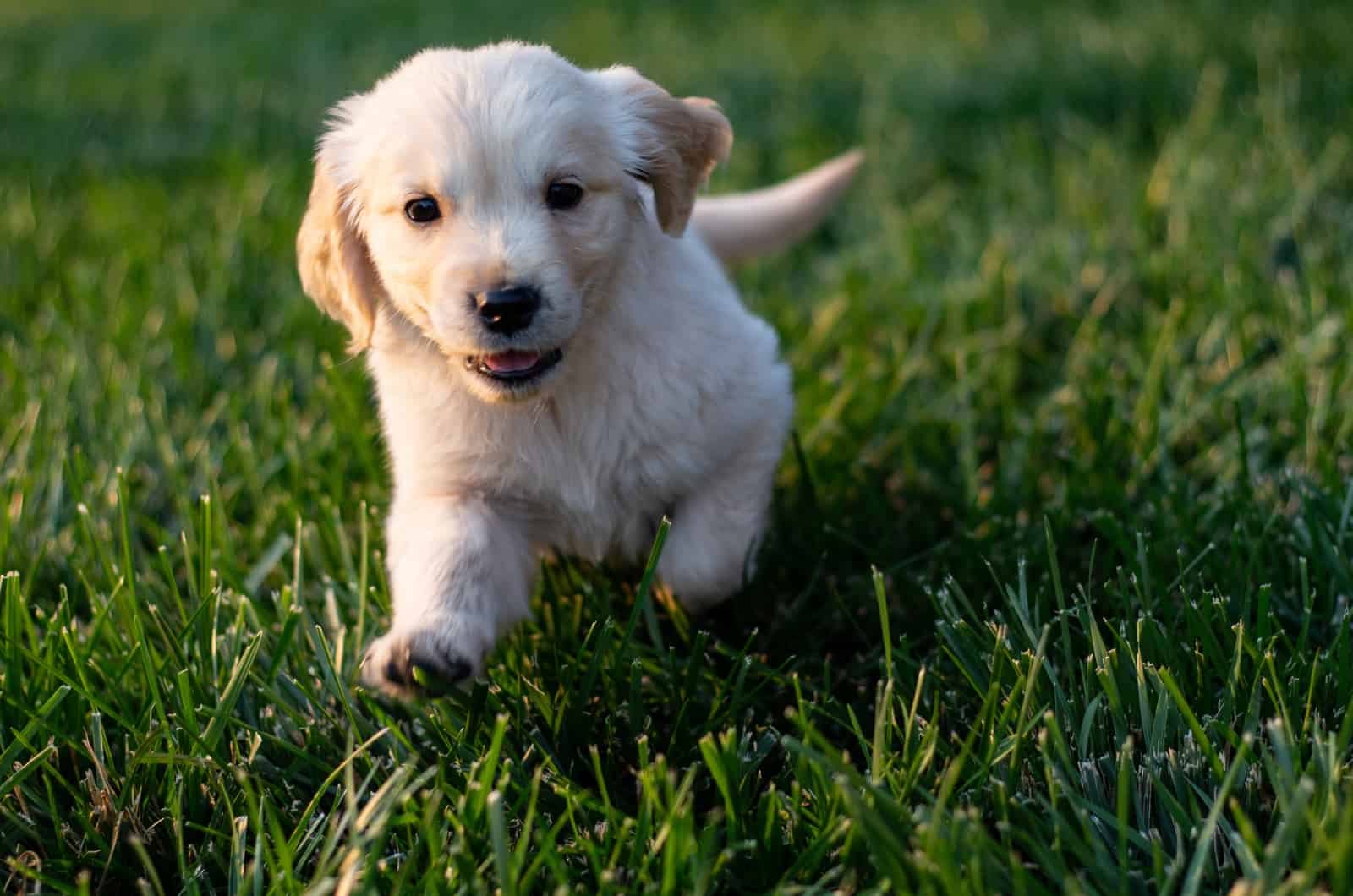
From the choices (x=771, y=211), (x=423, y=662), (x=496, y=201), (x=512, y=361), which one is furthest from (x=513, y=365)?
(x=771, y=211)

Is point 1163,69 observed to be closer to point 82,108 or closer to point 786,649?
point 786,649

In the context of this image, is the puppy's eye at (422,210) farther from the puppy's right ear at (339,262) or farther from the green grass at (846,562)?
the green grass at (846,562)

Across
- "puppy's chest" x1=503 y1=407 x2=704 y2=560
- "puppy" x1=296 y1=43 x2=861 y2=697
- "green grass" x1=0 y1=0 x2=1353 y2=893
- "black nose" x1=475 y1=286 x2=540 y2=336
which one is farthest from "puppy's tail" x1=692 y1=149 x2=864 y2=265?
"black nose" x1=475 y1=286 x2=540 y2=336

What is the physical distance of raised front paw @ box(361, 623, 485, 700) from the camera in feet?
6.34

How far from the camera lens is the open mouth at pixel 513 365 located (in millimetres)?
2035

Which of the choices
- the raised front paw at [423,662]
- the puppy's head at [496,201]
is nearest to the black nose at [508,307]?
the puppy's head at [496,201]

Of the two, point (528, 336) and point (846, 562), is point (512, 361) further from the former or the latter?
point (846, 562)

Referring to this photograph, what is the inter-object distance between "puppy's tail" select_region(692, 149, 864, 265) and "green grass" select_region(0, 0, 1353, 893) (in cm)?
30

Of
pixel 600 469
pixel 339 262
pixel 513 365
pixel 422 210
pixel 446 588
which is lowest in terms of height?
pixel 446 588

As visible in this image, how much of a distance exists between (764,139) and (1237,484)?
299 cm

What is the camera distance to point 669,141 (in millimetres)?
2266

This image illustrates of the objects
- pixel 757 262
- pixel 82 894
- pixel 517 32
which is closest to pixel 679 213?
pixel 82 894

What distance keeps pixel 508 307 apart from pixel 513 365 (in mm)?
133

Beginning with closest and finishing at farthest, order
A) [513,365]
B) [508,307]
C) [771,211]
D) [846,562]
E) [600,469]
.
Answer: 1. [508,307]
2. [513,365]
3. [600,469]
4. [846,562]
5. [771,211]
